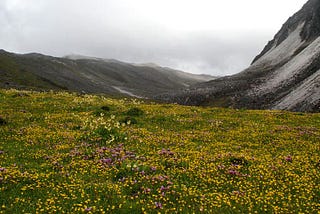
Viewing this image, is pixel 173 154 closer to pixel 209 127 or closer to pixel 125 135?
pixel 125 135

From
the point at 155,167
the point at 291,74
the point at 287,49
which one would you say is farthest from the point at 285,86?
the point at 155,167

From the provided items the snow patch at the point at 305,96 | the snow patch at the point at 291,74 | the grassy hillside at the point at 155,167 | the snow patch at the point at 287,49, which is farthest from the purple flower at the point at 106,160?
the snow patch at the point at 287,49

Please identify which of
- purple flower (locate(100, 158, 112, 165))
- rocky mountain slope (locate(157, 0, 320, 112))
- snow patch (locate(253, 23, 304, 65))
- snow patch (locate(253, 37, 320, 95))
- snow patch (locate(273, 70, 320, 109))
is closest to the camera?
purple flower (locate(100, 158, 112, 165))

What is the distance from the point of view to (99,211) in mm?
10023

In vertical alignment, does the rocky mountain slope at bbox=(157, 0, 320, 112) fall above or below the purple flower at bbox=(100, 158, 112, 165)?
above

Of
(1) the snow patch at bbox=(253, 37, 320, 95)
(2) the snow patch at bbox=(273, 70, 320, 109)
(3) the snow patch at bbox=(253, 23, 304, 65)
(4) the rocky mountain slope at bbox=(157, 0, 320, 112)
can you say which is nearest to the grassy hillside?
(4) the rocky mountain slope at bbox=(157, 0, 320, 112)

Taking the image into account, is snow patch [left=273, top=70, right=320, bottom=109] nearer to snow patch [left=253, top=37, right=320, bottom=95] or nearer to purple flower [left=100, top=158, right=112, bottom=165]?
snow patch [left=253, top=37, right=320, bottom=95]

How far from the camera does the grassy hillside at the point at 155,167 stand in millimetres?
10797

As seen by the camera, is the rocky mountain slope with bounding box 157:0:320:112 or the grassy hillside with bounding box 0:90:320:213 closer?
the grassy hillside with bounding box 0:90:320:213

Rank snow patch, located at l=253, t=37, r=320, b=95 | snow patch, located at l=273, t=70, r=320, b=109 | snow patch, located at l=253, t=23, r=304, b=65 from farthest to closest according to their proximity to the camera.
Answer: snow patch, located at l=253, t=23, r=304, b=65
snow patch, located at l=253, t=37, r=320, b=95
snow patch, located at l=273, t=70, r=320, b=109

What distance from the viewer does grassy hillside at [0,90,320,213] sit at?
10.8 metres

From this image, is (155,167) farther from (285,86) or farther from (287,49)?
(287,49)

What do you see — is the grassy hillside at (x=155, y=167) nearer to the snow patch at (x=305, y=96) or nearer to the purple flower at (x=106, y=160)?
the purple flower at (x=106, y=160)

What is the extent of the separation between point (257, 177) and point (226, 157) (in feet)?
7.37
